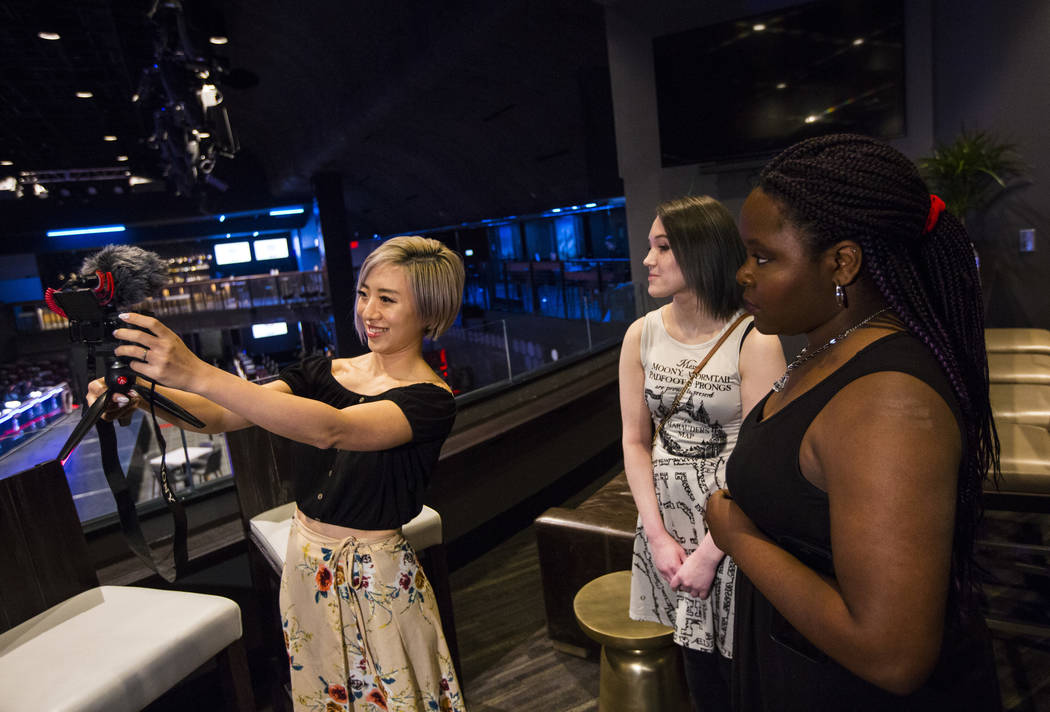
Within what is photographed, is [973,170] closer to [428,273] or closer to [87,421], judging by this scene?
[428,273]

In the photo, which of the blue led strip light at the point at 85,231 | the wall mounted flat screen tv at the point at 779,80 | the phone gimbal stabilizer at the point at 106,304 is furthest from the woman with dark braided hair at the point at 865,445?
the blue led strip light at the point at 85,231

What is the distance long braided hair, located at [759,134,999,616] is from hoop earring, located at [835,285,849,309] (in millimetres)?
36

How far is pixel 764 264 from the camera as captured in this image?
2.68 ft

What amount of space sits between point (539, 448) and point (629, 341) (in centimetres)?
229

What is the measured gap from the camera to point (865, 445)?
0.68 meters

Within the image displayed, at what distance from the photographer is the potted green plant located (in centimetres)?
409

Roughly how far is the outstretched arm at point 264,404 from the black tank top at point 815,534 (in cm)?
66

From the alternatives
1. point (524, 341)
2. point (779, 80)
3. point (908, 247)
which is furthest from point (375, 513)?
point (779, 80)

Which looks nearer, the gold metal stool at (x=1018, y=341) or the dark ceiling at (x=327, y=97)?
the gold metal stool at (x=1018, y=341)

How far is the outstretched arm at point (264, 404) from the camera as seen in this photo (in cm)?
96

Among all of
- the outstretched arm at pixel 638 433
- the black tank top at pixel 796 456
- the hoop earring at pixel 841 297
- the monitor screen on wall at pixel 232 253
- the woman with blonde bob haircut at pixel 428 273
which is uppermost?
the monitor screen on wall at pixel 232 253

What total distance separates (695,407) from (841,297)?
714mm

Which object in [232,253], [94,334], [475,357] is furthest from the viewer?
[232,253]

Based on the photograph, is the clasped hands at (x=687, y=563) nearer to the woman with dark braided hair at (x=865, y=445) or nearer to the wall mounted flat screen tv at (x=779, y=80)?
the woman with dark braided hair at (x=865, y=445)
